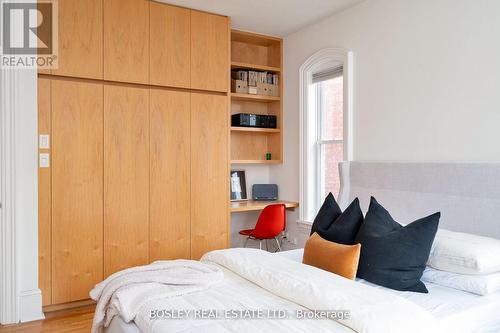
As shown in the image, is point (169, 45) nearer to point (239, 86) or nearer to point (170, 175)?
point (239, 86)

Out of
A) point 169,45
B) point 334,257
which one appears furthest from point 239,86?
point 334,257

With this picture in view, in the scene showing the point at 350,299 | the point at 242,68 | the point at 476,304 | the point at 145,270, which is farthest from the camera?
the point at 242,68

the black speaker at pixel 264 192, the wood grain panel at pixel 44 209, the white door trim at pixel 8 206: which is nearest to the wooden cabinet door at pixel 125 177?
the wood grain panel at pixel 44 209

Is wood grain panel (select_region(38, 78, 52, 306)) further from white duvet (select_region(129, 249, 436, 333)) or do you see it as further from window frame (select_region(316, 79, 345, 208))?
window frame (select_region(316, 79, 345, 208))

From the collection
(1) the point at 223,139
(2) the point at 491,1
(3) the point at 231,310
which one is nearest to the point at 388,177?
(2) the point at 491,1

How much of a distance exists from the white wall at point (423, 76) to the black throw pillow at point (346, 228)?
2.94 feet

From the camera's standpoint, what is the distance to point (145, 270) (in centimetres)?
230

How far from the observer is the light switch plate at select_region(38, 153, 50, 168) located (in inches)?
129

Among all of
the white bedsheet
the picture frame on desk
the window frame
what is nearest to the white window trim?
the window frame

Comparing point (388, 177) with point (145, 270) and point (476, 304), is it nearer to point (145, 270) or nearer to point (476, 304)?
point (476, 304)

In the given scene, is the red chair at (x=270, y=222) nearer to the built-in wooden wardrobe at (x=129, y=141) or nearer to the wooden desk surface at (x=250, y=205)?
the wooden desk surface at (x=250, y=205)

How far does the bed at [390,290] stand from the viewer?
1680mm

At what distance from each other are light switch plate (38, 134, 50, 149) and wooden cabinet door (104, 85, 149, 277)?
461mm

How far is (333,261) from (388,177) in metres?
1.22
